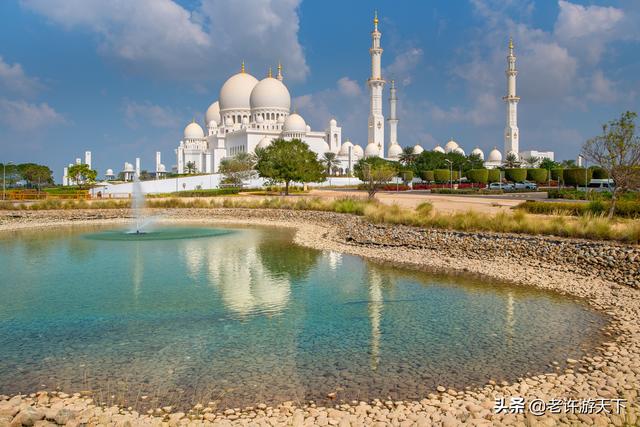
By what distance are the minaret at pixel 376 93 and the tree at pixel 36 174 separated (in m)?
49.4

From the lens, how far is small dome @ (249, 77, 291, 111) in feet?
258

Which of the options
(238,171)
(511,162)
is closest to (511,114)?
(511,162)

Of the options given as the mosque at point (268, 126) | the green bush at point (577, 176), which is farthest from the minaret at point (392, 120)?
the green bush at point (577, 176)

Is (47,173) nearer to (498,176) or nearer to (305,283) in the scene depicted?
(498,176)

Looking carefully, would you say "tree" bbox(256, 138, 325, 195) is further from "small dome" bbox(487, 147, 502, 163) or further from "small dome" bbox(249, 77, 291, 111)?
"small dome" bbox(487, 147, 502, 163)

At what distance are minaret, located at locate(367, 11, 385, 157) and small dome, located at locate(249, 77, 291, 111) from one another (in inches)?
557

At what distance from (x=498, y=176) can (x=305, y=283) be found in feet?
197

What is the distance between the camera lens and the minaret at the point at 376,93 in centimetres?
7657

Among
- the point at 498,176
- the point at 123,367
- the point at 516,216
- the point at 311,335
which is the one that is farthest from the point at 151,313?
the point at 498,176

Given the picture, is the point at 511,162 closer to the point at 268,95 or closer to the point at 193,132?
the point at 268,95

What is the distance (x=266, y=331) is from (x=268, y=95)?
73.2 meters

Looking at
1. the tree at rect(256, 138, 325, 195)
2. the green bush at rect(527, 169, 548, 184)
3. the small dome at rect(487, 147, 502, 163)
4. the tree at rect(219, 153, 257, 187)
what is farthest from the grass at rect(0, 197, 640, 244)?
the small dome at rect(487, 147, 502, 163)

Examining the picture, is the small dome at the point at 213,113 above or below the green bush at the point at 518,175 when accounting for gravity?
above

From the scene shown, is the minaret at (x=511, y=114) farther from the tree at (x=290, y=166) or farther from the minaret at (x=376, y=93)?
the tree at (x=290, y=166)
